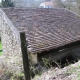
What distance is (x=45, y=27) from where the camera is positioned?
1020 cm

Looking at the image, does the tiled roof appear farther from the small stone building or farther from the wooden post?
the wooden post

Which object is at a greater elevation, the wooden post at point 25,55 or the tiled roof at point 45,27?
the wooden post at point 25,55

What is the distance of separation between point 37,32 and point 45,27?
114 cm

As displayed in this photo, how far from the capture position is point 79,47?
10344 millimetres

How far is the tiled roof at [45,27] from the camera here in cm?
835

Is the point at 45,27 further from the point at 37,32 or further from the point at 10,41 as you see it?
the point at 10,41

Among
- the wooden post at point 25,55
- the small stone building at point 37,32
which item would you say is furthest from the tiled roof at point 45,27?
the wooden post at point 25,55

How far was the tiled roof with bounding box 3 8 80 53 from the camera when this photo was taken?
835 centimetres

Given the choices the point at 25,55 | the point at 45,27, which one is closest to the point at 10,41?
the point at 45,27

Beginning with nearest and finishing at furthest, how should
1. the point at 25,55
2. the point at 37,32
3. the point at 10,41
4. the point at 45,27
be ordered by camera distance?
the point at 25,55 → the point at 37,32 → the point at 45,27 → the point at 10,41

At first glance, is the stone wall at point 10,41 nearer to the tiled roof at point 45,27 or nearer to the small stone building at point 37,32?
the small stone building at point 37,32

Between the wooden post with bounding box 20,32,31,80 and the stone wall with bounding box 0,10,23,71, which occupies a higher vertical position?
the wooden post with bounding box 20,32,31,80

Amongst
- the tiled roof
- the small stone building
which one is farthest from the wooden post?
the tiled roof

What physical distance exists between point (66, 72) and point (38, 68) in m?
3.50
